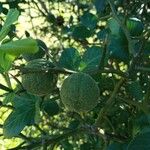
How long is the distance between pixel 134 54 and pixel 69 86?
171 millimetres

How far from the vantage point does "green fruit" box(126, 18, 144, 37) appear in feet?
4.39

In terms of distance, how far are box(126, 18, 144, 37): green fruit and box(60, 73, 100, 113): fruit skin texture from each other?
29 cm

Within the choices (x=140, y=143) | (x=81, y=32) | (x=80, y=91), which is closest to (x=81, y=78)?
(x=80, y=91)

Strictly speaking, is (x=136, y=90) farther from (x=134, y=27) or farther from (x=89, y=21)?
(x=89, y=21)

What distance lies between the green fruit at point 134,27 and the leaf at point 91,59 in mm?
107

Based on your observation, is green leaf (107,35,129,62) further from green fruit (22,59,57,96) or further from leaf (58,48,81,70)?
green fruit (22,59,57,96)

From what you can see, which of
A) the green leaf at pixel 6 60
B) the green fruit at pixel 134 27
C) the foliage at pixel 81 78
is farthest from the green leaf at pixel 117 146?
the green leaf at pixel 6 60

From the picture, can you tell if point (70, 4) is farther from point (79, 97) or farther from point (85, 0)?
point (79, 97)

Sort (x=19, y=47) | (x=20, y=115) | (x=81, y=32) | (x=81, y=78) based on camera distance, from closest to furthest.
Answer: (x=19, y=47), (x=81, y=78), (x=20, y=115), (x=81, y=32)

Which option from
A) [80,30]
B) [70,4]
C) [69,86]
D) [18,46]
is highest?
[18,46]

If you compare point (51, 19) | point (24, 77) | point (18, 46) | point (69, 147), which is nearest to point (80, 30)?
point (69, 147)

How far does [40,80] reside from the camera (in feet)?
3.75

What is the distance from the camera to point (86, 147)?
6.51 ft

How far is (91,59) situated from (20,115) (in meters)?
0.26
